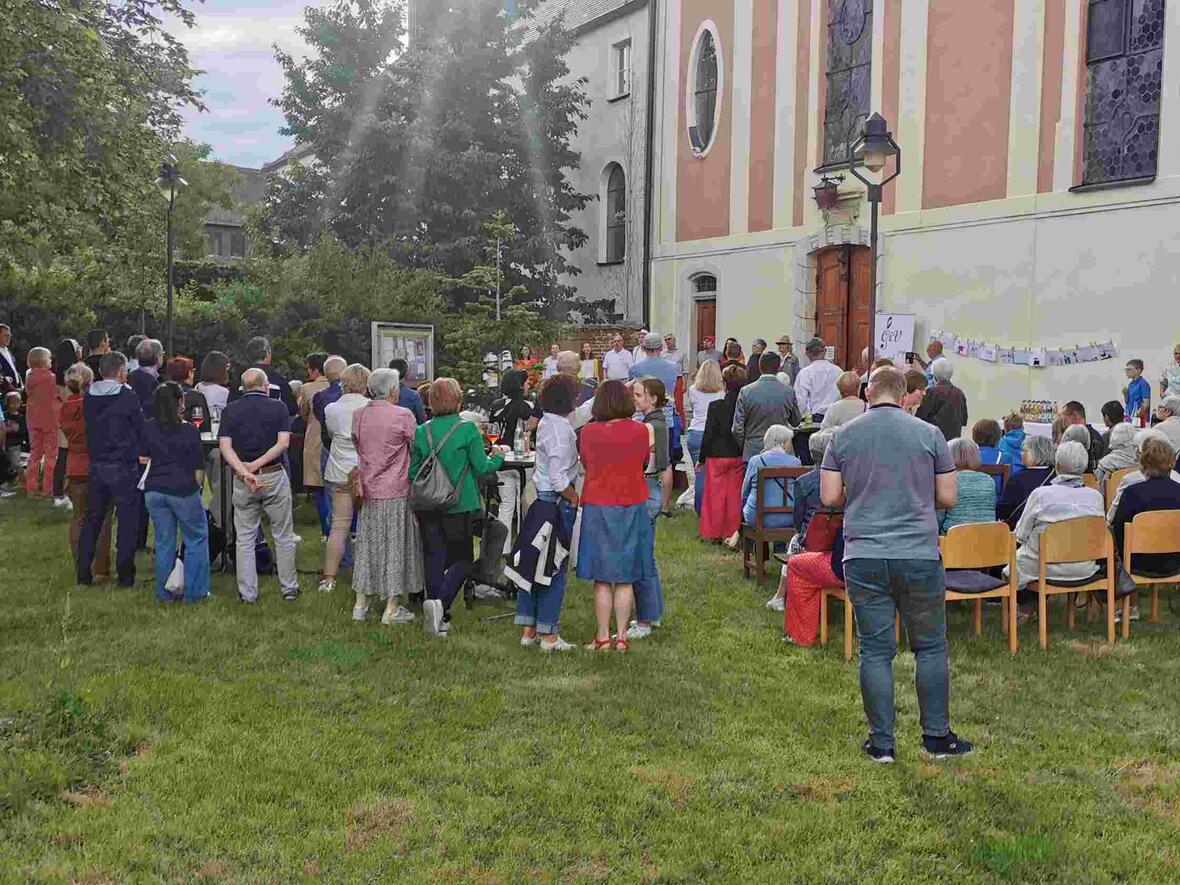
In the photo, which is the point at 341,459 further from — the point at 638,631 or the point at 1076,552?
the point at 1076,552

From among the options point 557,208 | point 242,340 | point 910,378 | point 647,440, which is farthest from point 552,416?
point 557,208

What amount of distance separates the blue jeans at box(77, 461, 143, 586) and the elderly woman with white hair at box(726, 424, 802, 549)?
4736 mm

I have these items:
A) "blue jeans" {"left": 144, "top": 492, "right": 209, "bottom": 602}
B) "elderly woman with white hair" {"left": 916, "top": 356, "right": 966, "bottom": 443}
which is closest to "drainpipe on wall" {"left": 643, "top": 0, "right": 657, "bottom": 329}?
"elderly woman with white hair" {"left": 916, "top": 356, "right": 966, "bottom": 443}

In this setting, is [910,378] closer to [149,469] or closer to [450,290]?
[149,469]


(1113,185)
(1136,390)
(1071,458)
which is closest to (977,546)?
(1071,458)

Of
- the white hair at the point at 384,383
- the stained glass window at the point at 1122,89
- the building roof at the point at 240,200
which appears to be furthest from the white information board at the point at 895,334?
the building roof at the point at 240,200

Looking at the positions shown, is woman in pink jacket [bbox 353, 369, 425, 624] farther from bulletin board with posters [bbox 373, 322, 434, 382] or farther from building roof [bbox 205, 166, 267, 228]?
building roof [bbox 205, 166, 267, 228]

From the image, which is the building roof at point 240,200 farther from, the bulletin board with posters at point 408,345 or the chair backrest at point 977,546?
the chair backrest at point 977,546

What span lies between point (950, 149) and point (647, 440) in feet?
40.0

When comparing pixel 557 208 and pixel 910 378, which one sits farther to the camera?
pixel 557 208

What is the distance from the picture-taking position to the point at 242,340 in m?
19.8

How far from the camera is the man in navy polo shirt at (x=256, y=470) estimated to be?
7.82 metres

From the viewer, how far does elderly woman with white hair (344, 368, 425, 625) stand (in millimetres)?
7383

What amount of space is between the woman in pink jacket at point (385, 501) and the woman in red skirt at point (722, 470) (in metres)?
3.62
